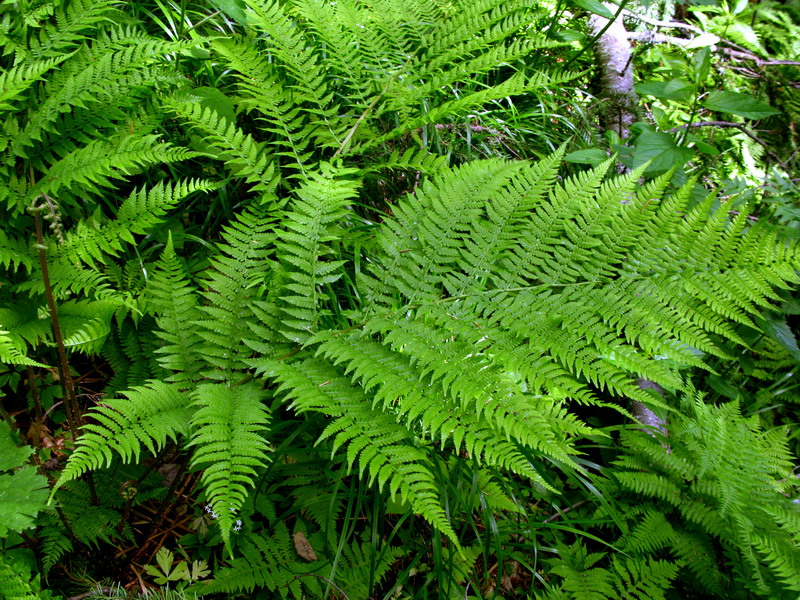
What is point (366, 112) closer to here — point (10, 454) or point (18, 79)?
point (18, 79)

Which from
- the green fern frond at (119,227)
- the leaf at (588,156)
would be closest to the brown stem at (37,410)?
the green fern frond at (119,227)

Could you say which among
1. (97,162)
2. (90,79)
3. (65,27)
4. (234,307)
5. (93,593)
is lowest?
(93,593)

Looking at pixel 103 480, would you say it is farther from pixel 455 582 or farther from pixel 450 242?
pixel 450 242

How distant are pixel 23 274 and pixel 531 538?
7.11 feet

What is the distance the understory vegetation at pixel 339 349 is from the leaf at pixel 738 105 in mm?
16

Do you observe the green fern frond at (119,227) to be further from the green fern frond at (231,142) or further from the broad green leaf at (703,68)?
the broad green leaf at (703,68)

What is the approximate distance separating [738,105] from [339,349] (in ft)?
7.89

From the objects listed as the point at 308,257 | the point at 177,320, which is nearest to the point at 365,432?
the point at 308,257

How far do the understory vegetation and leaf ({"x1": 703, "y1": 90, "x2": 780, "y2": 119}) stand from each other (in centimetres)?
2

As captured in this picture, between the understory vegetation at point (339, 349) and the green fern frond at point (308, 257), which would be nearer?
the understory vegetation at point (339, 349)

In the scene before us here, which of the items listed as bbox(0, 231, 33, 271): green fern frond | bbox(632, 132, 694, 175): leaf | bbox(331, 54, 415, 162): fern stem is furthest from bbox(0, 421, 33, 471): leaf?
bbox(632, 132, 694, 175): leaf

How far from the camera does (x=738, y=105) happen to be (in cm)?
256

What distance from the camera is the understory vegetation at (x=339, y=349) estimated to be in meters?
1.49

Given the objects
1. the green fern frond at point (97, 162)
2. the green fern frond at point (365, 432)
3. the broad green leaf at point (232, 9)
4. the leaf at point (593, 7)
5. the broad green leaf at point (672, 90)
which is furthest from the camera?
the leaf at point (593, 7)
